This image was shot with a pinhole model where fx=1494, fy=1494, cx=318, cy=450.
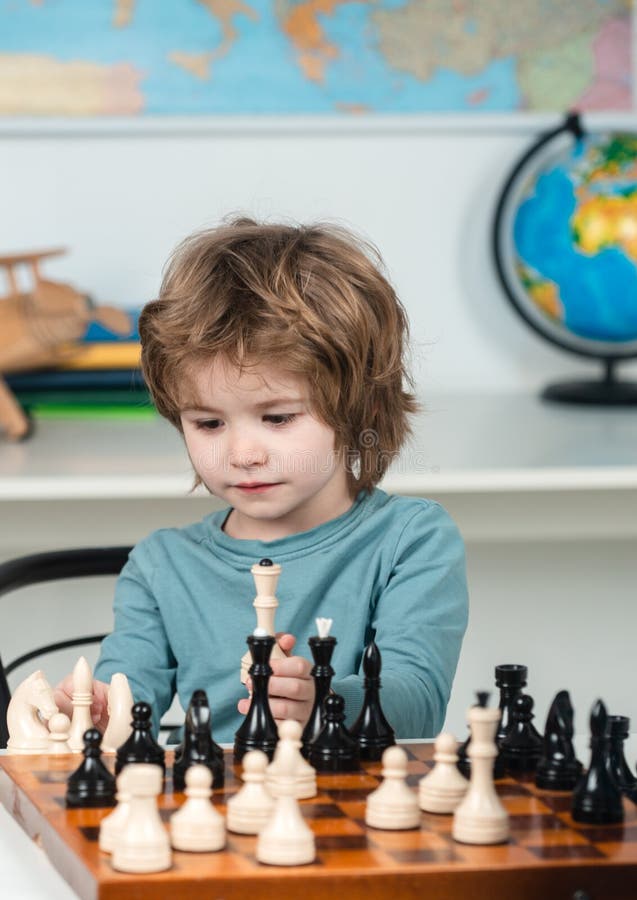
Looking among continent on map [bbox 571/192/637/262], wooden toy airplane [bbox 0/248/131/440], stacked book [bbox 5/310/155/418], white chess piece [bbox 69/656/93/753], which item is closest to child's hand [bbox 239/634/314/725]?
white chess piece [bbox 69/656/93/753]

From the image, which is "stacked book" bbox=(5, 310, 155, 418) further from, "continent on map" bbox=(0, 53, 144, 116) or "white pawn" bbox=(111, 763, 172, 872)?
"white pawn" bbox=(111, 763, 172, 872)

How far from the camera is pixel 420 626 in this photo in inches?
51.3

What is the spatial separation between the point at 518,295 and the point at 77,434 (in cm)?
93

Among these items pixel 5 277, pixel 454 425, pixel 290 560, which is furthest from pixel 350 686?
pixel 5 277

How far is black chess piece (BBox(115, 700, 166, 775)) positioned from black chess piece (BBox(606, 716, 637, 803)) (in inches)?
10.8

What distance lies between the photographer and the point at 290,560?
1.38 meters

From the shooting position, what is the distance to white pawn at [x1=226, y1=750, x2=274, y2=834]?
0.80 meters

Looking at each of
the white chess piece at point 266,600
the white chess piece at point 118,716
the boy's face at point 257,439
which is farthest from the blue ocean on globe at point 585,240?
the white chess piece at point 118,716

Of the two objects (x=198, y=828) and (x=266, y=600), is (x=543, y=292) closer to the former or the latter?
(x=266, y=600)

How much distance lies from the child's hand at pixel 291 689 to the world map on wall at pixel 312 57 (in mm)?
2051

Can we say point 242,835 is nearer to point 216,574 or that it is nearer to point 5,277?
point 216,574

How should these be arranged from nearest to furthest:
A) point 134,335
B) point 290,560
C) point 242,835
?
point 242,835
point 290,560
point 134,335

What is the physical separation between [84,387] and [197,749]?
1.93m

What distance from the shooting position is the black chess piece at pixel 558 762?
2.94 ft
